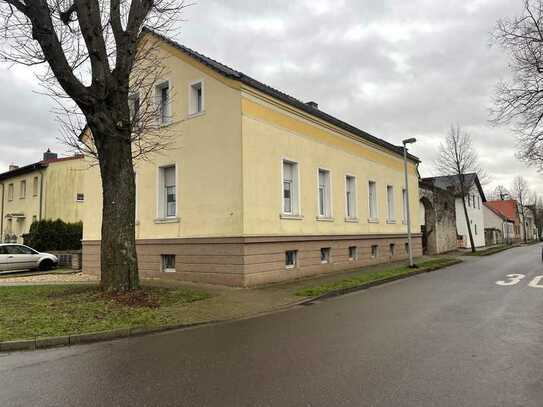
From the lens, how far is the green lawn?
7387 mm

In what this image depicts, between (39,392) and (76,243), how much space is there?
2371 cm

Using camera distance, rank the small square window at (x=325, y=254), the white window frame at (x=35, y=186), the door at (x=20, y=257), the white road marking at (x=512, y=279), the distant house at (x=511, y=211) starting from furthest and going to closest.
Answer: the distant house at (x=511, y=211) < the white window frame at (x=35, y=186) < the door at (x=20, y=257) < the small square window at (x=325, y=254) < the white road marking at (x=512, y=279)

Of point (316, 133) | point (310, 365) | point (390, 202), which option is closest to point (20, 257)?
point (316, 133)

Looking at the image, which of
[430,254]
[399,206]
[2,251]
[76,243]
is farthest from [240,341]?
[430,254]

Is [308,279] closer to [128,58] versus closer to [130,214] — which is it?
[130,214]

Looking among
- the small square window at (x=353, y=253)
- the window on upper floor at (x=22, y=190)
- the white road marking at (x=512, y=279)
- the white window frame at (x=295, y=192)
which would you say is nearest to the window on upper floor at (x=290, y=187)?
the white window frame at (x=295, y=192)

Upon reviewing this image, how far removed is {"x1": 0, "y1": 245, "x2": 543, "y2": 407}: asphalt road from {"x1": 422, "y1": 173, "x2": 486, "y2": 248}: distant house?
29088 mm

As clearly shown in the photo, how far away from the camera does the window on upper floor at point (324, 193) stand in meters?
18.2

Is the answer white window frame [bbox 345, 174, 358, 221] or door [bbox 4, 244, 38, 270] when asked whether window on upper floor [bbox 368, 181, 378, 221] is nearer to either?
white window frame [bbox 345, 174, 358, 221]

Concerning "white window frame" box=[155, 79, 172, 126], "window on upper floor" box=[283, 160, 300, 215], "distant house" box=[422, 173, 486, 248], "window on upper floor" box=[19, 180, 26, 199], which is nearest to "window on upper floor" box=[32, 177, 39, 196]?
"window on upper floor" box=[19, 180, 26, 199]

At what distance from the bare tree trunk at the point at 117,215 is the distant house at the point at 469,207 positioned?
29449 millimetres

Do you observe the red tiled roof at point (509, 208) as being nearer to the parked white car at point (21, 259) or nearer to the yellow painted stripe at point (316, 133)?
the yellow painted stripe at point (316, 133)

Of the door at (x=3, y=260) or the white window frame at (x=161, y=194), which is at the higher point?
the white window frame at (x=161, y=194)

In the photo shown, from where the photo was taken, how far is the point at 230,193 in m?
13.8
